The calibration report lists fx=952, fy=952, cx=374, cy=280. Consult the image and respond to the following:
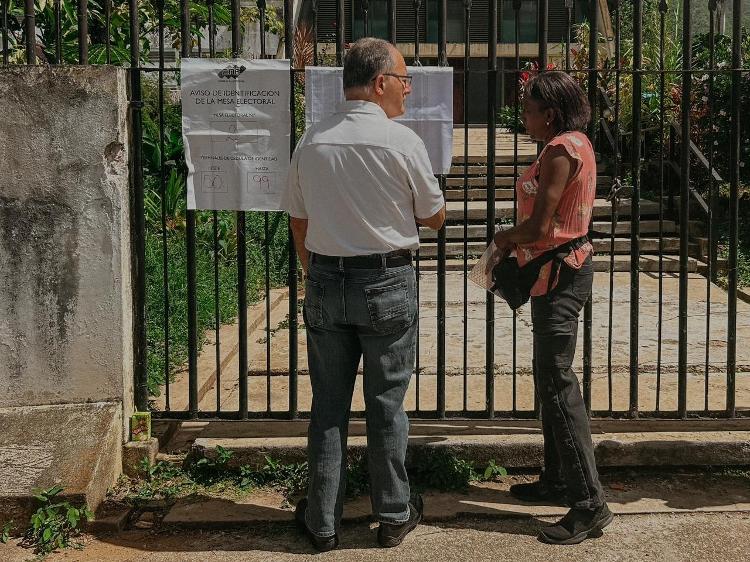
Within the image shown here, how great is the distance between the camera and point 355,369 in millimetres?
3996

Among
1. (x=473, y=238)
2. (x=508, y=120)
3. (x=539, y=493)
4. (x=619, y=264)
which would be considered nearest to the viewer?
(x=539, y=493)

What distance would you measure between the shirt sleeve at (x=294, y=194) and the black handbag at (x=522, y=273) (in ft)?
2.94

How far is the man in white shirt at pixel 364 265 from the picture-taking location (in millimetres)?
3703

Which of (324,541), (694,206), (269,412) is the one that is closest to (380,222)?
(324,541)

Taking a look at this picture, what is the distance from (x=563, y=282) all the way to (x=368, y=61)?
123cm

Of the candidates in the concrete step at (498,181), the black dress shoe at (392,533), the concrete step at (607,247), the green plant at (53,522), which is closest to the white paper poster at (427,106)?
the black dress shoe at (392,533)

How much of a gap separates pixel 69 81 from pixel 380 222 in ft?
6.01

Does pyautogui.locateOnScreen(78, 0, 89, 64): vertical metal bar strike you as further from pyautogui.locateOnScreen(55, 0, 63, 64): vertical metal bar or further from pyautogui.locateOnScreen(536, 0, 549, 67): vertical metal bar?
pyautogui.locateOnScreen(536, 0, 549, 67): vertical metal bar

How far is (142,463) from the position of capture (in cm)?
475

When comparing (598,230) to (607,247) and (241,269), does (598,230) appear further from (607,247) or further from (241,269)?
(241,269)

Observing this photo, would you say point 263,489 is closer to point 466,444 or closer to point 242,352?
point 242,352

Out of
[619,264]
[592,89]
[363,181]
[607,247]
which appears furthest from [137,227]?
[607,247]

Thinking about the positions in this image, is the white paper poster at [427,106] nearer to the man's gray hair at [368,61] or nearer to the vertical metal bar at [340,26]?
the vertical metal bar at [340,26]

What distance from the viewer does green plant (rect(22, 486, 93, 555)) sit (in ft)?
13.1
